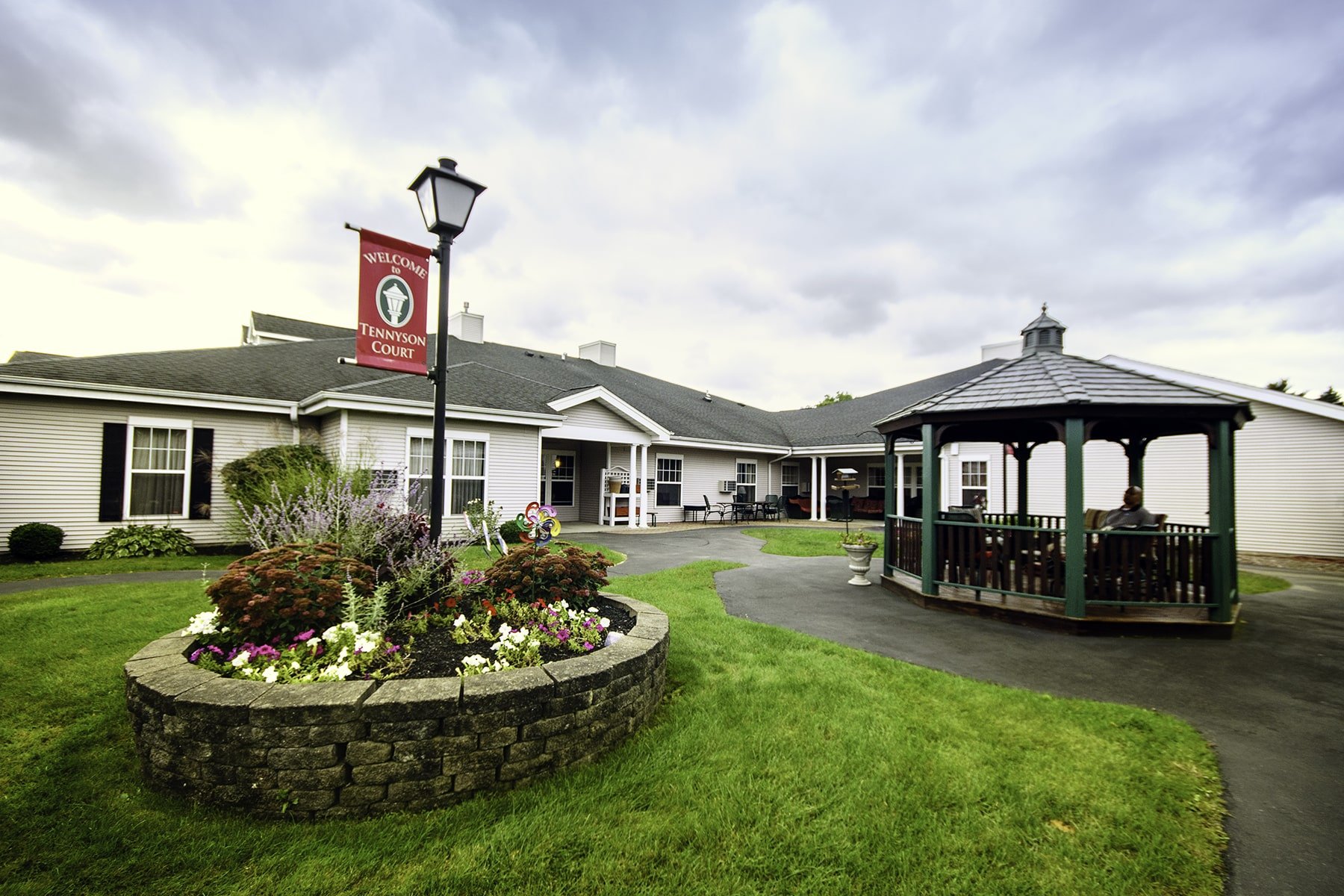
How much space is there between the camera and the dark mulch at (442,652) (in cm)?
328

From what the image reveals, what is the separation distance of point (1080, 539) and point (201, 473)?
15.1 metres

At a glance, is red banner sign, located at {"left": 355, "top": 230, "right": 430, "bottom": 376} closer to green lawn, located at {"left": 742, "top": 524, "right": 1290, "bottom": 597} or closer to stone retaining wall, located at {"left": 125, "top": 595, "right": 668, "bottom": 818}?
stone retaining wall, located at {"left": 125, "top": 595, "right": 668, "bottom": 818}

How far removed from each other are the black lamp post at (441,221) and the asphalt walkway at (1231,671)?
3.86 m

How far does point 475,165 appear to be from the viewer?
38.7 feet

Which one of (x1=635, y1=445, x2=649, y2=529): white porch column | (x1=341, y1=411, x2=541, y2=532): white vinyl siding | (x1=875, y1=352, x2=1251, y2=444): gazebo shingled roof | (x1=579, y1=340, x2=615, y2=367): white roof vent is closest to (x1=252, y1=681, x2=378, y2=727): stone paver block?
(x1=875, y1=352, x2=1251, y2=444): gazebo shingled roof

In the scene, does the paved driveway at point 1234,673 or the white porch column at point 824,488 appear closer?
the paved driveway at point 1234,673

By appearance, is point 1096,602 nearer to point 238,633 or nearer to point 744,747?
point 744,747

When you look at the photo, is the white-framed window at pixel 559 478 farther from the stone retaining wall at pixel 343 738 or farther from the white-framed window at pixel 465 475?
the stone retaining wall at pixel 343 738

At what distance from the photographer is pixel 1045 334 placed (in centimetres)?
954

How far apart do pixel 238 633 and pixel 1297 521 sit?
1882 cm

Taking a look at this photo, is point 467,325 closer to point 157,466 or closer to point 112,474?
point 157,466

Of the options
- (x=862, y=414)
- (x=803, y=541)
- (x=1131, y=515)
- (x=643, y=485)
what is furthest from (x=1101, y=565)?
(x=862, y=414)

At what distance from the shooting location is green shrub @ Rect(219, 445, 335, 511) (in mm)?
9391

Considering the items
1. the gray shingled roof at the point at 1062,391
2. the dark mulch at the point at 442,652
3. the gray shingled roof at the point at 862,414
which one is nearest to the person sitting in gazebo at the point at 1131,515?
the gray shingled roof at the point at 1062,391
